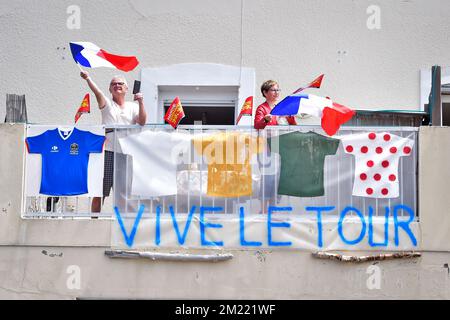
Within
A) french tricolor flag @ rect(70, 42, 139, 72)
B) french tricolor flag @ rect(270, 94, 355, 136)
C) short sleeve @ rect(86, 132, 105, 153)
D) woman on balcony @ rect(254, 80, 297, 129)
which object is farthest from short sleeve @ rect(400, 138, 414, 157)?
short sleeve @ rect(86, 132, 105, 153)

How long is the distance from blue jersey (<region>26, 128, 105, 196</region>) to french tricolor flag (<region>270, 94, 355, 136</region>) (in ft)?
5.96

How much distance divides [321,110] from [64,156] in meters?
2.56

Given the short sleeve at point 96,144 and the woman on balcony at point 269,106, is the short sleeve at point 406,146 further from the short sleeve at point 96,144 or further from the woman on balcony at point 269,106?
the short sleeve at point 96,144

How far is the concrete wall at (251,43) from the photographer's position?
31.6 ft

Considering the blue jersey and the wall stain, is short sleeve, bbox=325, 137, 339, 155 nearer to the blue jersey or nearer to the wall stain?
the blue jersey

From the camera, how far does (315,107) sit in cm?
725

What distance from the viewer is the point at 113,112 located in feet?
25.2

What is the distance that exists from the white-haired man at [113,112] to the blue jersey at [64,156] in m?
0.18

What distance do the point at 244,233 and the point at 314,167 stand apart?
3.11ft

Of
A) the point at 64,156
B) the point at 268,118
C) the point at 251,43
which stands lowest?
the point at 64,156

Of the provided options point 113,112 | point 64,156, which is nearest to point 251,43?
point 113,112

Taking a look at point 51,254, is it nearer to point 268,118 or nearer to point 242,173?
point 242,173
